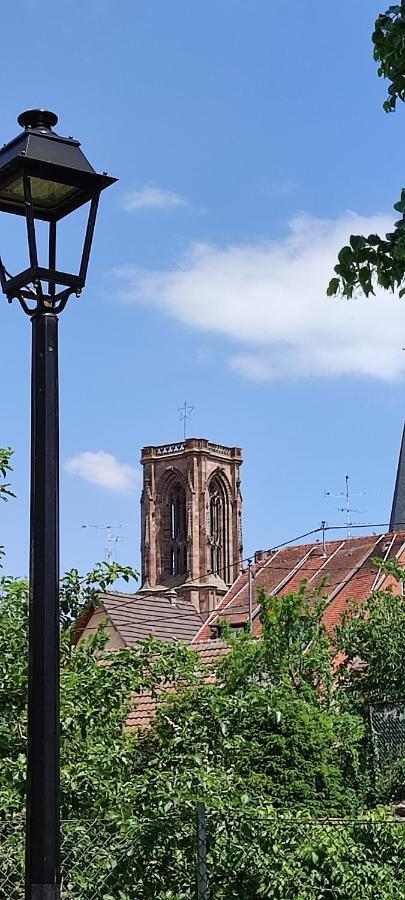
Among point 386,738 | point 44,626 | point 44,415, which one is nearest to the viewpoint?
point 44,626

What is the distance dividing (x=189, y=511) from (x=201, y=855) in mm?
117604

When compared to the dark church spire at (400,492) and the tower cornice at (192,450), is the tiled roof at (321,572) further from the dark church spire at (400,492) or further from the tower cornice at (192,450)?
the tower cornice at (192,450)

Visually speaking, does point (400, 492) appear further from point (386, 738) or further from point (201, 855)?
point (201, 855)

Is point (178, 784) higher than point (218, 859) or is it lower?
higher

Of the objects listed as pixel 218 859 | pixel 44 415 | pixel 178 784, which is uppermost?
pixel 44 415

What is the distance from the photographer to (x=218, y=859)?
5.89 metres

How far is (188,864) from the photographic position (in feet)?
19.1

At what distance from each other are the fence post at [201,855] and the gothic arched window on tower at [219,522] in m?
119

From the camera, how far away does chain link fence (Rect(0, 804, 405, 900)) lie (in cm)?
557

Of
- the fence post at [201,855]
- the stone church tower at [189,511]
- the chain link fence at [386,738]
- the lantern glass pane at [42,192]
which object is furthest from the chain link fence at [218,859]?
the stone church tower at [189,511]

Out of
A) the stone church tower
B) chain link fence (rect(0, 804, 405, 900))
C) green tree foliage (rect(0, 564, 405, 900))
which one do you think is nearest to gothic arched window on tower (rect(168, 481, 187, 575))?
the stone church tower

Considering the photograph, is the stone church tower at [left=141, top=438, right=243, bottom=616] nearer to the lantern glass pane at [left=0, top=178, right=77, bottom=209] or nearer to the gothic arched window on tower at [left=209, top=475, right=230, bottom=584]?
the gothic arched window on tower at [left=209, top=475, right=230, bottom=584]

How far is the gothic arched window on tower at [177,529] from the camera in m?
124

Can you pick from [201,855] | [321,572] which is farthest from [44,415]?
[321,572]
